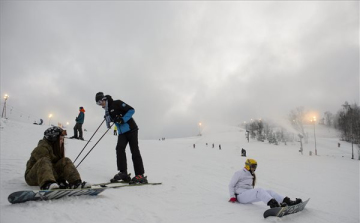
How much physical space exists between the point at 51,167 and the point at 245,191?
3.54 metres

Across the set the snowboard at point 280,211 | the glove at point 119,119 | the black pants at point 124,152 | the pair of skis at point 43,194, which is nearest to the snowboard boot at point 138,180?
the black pants at point 124,152

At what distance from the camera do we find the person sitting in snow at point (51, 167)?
2.98 m

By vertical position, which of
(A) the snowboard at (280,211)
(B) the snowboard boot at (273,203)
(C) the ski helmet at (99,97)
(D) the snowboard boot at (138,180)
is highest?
(C) the ski helmet at (99,97)

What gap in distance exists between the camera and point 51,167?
3133 mm

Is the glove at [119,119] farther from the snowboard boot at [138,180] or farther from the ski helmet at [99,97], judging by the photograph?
the snowboard boot at [138,180]

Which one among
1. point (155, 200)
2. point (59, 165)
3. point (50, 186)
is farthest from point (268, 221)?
point (59, 165)

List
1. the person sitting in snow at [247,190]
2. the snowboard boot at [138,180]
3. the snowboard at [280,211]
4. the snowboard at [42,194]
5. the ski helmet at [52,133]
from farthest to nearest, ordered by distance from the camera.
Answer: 1. the snowboard boot at [138,180]
2. the person sitting in snow at [247,190]
3. the ski helmet at [52,133]
4. the snowboard at [280,211]
5. the snowboard at [42,194]

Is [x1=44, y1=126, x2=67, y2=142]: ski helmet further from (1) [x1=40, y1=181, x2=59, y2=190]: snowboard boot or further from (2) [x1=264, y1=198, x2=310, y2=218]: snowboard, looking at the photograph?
(2) [x1=264, y1=198, x2=310, y2=218]: snowboard

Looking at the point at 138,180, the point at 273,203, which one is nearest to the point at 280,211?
the point at 273,203

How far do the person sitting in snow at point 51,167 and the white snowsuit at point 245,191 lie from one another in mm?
2961

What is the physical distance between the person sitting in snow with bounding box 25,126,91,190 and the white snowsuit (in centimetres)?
296

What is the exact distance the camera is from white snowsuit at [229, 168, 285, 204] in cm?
413

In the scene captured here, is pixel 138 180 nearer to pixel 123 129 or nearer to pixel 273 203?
pixel 123 129

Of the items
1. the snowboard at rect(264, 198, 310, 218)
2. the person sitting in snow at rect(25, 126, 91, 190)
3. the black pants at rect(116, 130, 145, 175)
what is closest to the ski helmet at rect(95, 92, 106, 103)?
the black pants at rect(116, 130, 145, 175)
